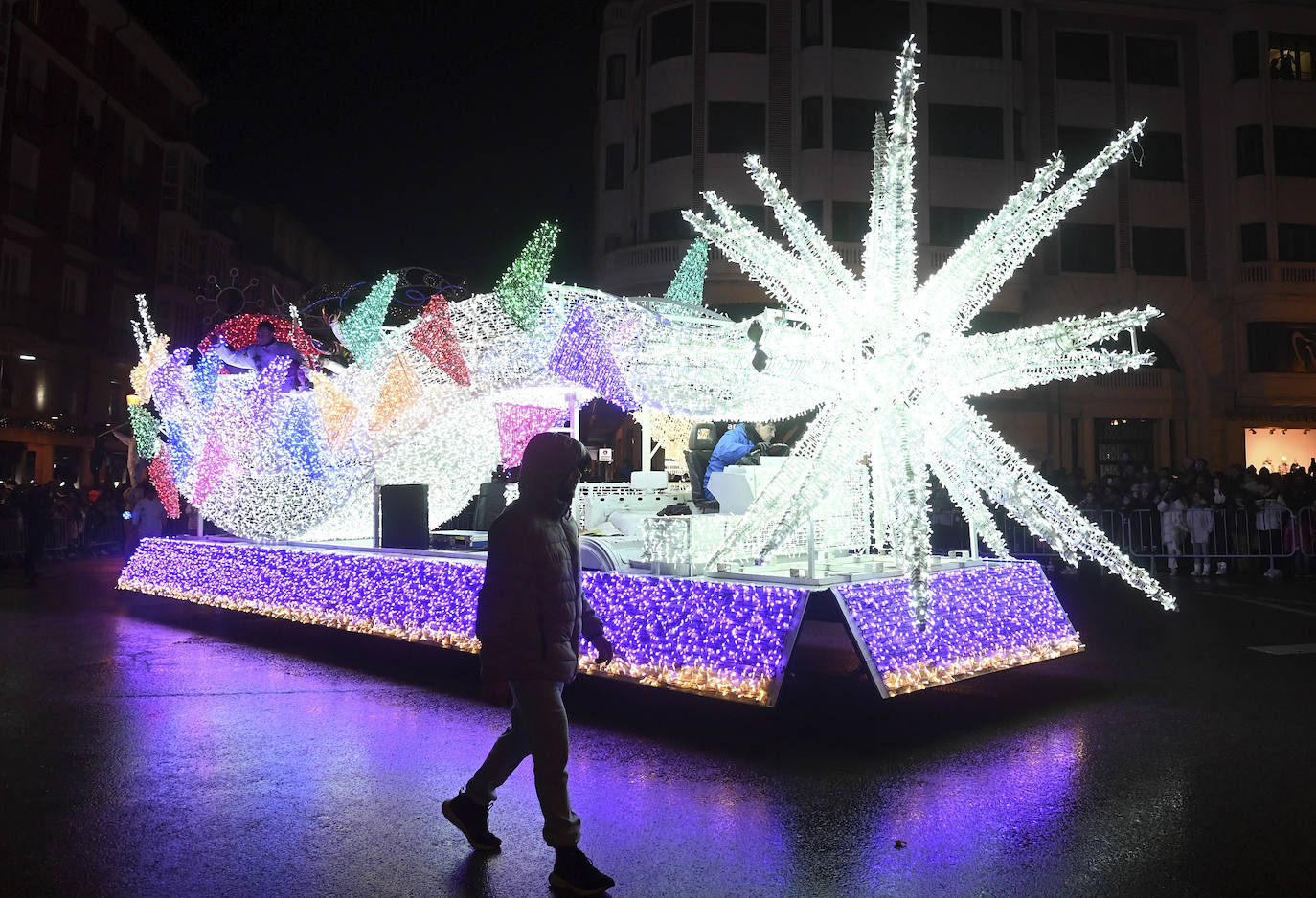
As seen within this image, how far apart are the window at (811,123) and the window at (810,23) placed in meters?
1.53

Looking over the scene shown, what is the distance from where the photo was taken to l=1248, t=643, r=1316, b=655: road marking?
8.30 metres

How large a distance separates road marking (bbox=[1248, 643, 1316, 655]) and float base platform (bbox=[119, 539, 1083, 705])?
2.07 metres

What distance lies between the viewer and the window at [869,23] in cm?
2511

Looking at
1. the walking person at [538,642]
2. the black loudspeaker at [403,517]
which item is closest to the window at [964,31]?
the black loudspeaker at [403,517]

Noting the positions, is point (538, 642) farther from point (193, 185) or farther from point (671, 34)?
point (193, 185)

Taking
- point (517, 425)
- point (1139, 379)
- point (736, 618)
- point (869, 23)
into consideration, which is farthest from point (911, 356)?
point (1139, 379)

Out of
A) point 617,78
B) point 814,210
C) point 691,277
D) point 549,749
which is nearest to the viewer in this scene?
point 549,749

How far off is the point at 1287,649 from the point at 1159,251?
2090cm

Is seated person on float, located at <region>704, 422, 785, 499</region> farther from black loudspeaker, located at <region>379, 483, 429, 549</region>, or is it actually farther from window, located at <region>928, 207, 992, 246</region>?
window, located at <region>928, 207, 992, 246</region>

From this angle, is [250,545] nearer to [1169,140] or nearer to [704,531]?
[704,531]

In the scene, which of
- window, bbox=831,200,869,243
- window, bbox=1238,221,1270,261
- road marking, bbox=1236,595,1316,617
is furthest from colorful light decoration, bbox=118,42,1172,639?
window, bbox=1238,221,1270,261

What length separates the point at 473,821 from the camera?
399 centimetres

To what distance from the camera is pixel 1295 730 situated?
5738 mm

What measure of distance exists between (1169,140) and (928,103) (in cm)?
720
